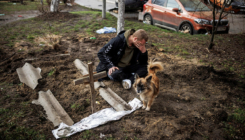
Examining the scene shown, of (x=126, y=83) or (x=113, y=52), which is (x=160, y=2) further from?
(x=126, y=83)

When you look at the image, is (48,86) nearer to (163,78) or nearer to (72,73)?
(72,73)

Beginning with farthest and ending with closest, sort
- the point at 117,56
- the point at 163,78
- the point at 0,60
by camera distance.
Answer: the point at 0,60
the point at 163,78
the point at 117,56

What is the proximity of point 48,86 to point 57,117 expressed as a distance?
130cm

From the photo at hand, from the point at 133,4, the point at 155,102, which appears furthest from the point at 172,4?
the point at 155,102

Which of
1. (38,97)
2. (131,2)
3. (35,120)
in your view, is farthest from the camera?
(131,2)

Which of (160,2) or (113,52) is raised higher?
(160,2)

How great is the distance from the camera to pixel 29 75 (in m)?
4.24

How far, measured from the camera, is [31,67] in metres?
4.55

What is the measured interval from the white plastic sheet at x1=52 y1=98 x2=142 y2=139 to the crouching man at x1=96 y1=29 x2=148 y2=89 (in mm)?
864

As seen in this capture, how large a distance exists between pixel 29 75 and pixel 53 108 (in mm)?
1677

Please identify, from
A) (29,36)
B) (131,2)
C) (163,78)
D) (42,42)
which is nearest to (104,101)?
(163,78)

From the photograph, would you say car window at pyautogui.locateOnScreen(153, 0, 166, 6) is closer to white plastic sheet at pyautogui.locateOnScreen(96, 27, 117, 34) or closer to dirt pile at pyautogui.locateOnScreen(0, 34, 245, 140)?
white plastic sheet at pyautogui.locateOnScreen(96, 27, 117, 34)

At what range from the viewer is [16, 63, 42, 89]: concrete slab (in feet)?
13.2

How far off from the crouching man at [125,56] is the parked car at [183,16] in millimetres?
4558
